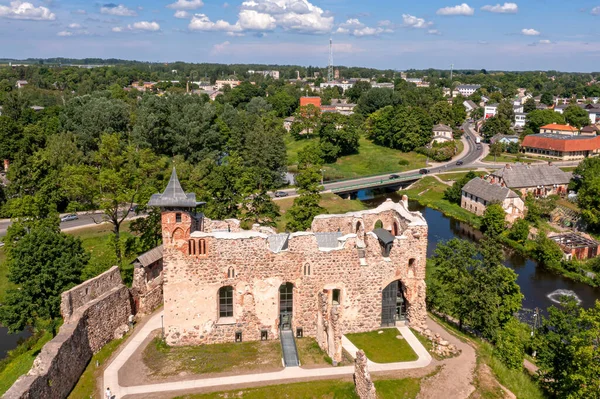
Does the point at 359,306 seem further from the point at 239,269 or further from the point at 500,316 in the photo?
the point at 500,316

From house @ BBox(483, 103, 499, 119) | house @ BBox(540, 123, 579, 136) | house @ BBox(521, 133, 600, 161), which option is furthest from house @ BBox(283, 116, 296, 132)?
house @ BBox(483, 103, 499, 119)

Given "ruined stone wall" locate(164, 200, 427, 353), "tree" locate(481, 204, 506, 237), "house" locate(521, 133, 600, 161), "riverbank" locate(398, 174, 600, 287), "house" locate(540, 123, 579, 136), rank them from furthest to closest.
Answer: "house" locate(540, 123, 579, 136) → "house" locate(521, 133, 600, 161) → "tree" locate(481, 204, 506, 237) → "riverbank" locate(398, 174, 600, 287) → "ruined stone wall" locate(164, 200, 427, 353)

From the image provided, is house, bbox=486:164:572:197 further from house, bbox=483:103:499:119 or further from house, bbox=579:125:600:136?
house, bbox=483:103:499:119

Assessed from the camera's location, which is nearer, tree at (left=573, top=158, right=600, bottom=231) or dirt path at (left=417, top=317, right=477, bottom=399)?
dirt path at (left=417, top=317, right=477, bottom=399)

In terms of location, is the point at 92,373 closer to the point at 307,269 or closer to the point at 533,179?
the point at 307,269

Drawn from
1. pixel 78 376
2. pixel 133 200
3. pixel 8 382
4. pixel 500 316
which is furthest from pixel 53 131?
pixel 500 316

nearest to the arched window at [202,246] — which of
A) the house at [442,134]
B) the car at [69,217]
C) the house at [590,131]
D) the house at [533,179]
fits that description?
the car at [69,217]

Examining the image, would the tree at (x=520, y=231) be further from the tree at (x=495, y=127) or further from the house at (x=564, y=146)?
the tree at (x=495, y=127)
